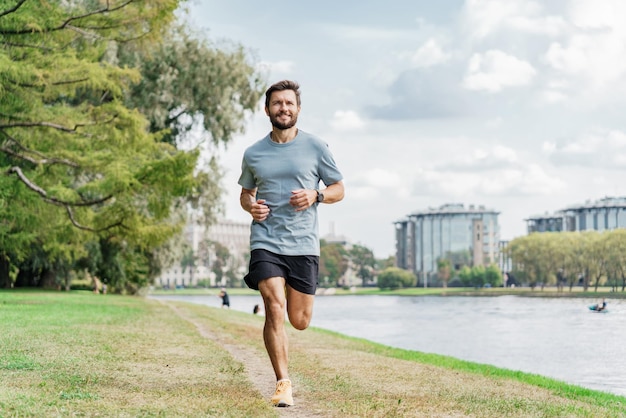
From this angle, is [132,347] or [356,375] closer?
[356,375]

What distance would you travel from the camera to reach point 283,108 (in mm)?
6543

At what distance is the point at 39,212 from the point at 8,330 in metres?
11.8

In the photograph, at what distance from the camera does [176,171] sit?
23594 mm

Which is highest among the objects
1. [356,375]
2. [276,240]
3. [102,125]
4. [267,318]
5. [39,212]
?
[102,125]

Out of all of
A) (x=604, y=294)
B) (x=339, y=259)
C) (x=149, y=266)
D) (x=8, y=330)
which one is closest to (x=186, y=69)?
(x=149, y=266)

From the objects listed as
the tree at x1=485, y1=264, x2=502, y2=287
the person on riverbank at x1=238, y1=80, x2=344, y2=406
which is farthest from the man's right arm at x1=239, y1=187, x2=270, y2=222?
the tree at x1=485, y1=264, x2=502, y2=287

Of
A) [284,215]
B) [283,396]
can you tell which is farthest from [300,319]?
[284,215]

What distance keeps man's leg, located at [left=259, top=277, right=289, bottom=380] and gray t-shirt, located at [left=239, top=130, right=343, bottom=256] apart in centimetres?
24

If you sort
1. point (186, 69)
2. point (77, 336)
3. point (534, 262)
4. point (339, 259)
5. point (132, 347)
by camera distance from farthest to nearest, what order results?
point (339, 259), point (534, 262), point (186, 69), point (77, 336), point (132, 347)

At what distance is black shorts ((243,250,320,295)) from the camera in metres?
6.41

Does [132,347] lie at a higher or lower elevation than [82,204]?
lower

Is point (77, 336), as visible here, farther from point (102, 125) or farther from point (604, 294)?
point (604, 294)

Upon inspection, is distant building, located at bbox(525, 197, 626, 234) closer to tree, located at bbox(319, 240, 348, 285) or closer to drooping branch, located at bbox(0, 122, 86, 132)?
tree, located at bbox(319, 240, 348, 285)

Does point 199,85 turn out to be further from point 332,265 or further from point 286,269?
point 332,265
